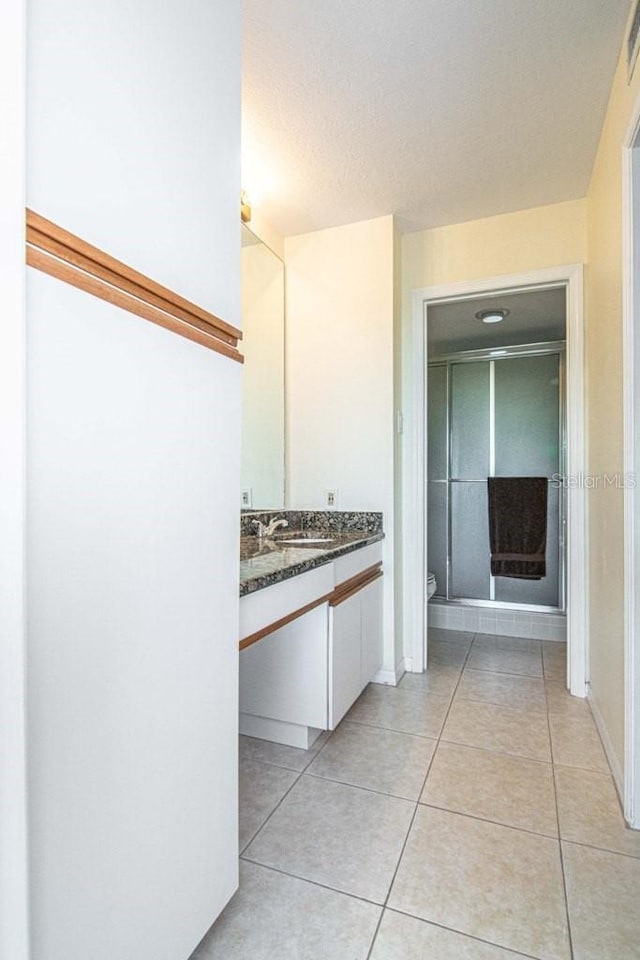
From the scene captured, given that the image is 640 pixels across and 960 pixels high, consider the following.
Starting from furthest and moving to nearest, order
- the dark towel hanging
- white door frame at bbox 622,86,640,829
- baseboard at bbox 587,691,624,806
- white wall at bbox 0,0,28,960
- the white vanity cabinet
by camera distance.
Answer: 1. the dark towel hanging
2. the white vanity cabinet
3. baseboard at bbox 587,691,624,806
4. white door frame at bbox 622,86,640,829
5. white wall at bbox 0,0,28,960

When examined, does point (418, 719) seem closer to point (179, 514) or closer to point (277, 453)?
point (277, 453)

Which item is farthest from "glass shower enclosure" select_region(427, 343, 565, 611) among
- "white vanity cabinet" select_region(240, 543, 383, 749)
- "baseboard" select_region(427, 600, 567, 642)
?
"white vanity cabinet" select_region(240, 543, 383, 749)

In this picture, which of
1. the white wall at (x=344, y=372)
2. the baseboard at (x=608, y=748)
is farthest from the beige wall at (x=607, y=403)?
the white wall at (x=344, y=372)

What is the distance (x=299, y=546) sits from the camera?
2.19m

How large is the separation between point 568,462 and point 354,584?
1242 millimetres

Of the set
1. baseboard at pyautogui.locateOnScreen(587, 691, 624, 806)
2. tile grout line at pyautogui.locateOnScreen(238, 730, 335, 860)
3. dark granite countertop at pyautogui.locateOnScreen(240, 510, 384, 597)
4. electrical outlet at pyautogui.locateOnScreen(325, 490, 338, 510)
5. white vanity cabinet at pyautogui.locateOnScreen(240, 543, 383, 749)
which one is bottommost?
tile grout line at pyautogui.locateOnScreen(238, 730, 335, 860)

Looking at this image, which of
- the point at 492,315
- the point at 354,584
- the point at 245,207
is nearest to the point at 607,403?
the point at 354,584

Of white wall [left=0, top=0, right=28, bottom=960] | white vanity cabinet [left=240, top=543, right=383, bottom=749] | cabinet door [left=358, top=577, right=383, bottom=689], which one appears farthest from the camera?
cabinet door [left=358, top=577, right=383, bottom=689]

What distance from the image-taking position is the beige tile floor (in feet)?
3.66

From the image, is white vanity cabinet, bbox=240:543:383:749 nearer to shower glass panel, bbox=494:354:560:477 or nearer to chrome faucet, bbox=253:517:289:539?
chrome faucet, bbox=253:517:289:539

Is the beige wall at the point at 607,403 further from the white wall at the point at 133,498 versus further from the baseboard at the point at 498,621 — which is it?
the white wall at the point at 133,498

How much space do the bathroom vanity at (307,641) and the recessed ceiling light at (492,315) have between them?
2.11 m

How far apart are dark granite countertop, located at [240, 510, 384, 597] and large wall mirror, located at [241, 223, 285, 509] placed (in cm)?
16

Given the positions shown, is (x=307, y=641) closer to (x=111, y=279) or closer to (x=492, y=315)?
(x=111, y=279)
